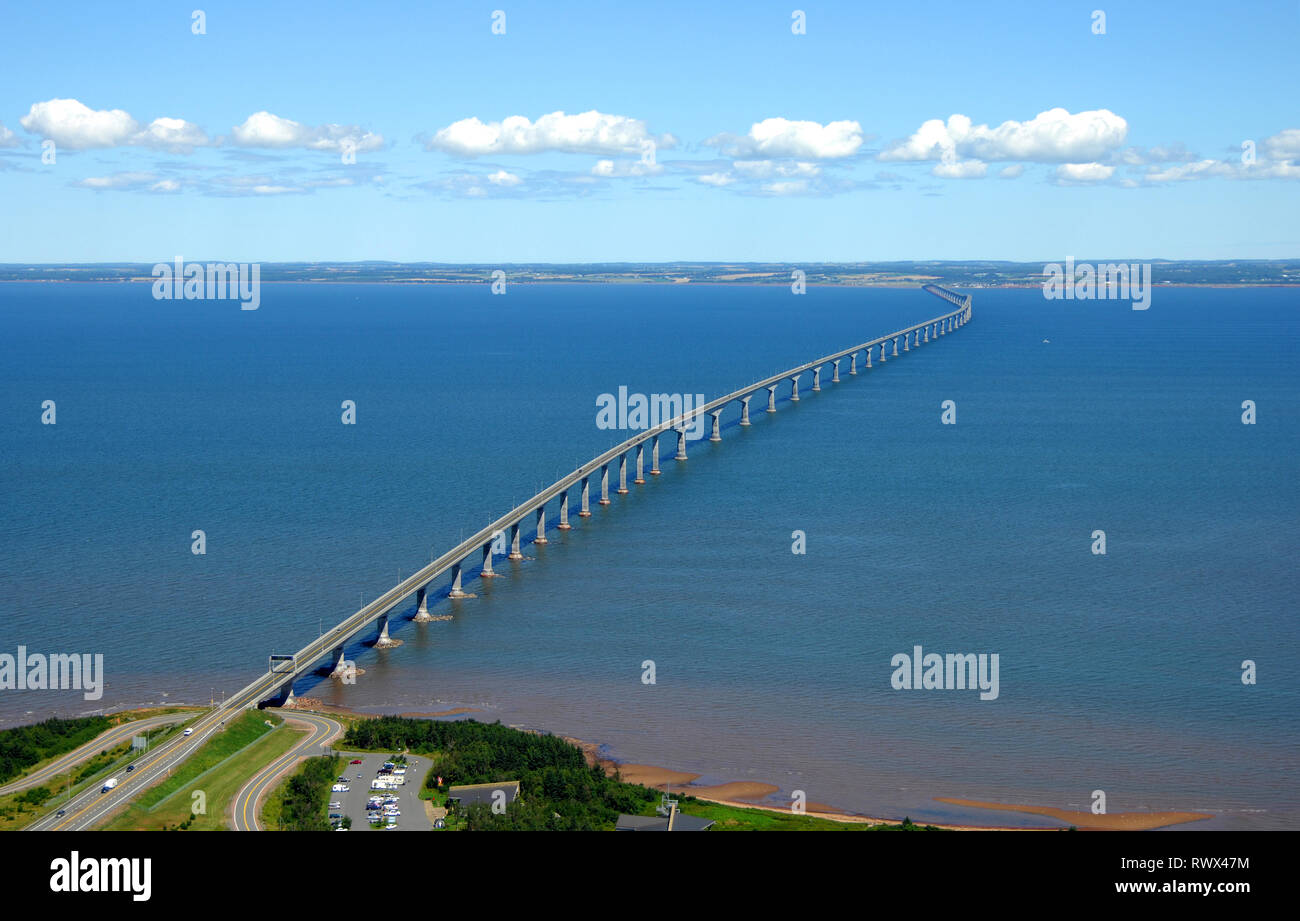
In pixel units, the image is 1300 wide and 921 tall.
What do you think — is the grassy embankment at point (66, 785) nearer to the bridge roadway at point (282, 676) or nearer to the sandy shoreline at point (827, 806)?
the bridge roadway at point (282, 676)

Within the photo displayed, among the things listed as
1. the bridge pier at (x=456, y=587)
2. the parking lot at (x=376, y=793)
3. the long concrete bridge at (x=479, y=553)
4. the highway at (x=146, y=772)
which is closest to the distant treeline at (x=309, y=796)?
the parking lot at (x=376, y=793)

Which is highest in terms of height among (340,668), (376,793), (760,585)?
(760,585)

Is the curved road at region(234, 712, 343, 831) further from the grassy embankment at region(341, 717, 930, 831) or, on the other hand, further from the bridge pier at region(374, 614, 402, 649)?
the bridge pier at region(374, 614, 402, 649)

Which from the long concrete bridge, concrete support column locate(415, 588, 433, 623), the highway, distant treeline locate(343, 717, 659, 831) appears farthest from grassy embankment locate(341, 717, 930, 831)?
concrete support column locate(415, 588, 433, 623)

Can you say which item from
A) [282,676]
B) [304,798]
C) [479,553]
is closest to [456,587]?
[479,553]

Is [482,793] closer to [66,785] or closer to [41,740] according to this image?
[66,785]
